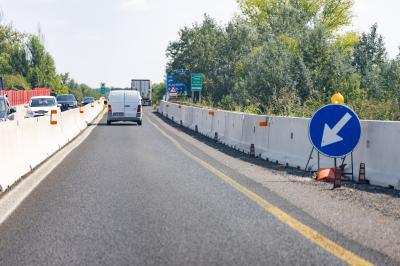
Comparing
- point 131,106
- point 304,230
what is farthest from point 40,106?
point 304,230

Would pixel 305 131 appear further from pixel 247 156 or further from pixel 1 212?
pixel 1 212

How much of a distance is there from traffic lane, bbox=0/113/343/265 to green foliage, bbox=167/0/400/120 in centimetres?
2418

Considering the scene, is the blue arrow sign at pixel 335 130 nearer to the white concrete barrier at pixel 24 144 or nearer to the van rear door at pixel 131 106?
the white concrete barrier at pixel 24 144

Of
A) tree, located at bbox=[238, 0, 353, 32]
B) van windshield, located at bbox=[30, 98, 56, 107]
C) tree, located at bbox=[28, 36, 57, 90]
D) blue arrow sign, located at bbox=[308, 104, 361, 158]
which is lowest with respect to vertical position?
van windshield, located at bbox=[30, 98, 56, 107]

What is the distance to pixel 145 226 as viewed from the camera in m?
7.01

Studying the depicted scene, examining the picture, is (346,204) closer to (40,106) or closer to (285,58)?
(40,106)

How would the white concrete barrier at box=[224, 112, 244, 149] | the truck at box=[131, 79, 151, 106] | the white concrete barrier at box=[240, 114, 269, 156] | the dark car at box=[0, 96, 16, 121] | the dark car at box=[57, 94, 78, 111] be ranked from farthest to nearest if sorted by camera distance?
the truck at box=[131, 79, 151, 106]
the dark car at box=[57, 94, 78, 111]
the dark car at box=[0, 96, 16, 121]
the white concrete barrier at box=[224, 112, 244, 149]
the white concrete barrier at box=[240, 114, 269, 156]

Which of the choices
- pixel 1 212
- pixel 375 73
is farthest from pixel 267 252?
pixel 375 73

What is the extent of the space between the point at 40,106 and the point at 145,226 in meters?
30.5

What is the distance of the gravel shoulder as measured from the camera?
21.6 ft

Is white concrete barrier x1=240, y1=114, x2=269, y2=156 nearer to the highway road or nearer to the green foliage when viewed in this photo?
the highway road

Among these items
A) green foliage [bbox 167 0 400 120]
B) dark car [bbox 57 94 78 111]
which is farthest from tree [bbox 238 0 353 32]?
dark car [bbox 57 94 78 111]

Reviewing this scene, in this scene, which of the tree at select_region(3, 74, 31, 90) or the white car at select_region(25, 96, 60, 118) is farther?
the tree at select_region(3, 74, 31, 90)

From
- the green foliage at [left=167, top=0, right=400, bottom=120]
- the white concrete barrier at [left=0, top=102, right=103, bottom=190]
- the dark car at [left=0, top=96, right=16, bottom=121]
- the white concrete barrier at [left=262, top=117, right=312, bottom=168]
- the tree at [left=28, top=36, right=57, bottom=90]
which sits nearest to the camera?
the white concrete barrier at [left=0, top=102, right=103, bottom=190]
